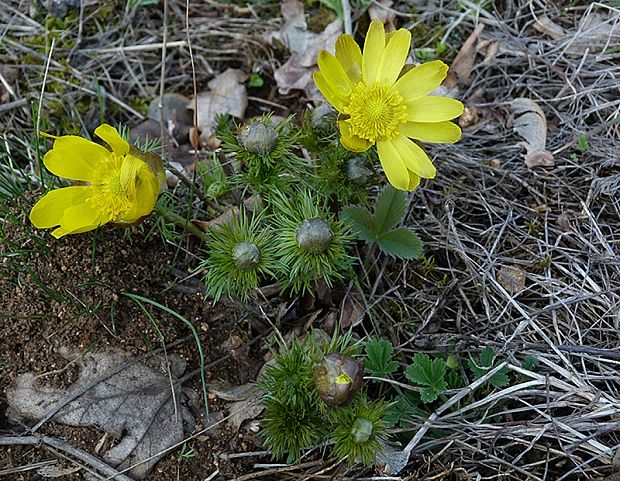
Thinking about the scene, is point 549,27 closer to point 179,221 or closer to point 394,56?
point 394,56

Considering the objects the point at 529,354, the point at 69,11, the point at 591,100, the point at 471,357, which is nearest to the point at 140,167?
the point at 471,357

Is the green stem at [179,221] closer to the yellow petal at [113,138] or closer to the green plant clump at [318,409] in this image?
the yellow petal at [113,138]

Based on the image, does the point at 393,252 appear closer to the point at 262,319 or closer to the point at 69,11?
the point at 262,319

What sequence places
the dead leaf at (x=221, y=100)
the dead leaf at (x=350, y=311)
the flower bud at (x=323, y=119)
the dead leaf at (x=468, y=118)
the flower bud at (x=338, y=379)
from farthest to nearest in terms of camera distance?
the dead leaf at (x=221, y=100), the dead leaf at (x=468, y=118), the dead leaf at (x=350, y=311), the flower bud at (x=323, y=119), the flower bud at (x=338, y=379)

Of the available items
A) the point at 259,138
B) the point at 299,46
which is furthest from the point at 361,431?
the point at 299,46

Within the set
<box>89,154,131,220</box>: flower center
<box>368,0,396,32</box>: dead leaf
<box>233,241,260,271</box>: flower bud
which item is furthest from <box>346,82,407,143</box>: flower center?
<box>368,0,396,32</box>: dead leaf

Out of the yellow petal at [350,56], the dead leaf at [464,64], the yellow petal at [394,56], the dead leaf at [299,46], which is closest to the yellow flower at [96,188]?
the yellow petal at [350,56]
